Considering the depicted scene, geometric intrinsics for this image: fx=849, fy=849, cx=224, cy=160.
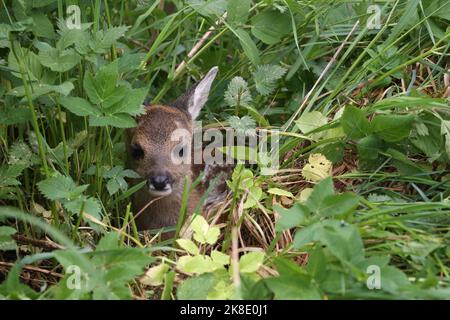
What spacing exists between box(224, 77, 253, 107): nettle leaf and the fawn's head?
0.30 m

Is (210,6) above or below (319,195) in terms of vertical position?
above

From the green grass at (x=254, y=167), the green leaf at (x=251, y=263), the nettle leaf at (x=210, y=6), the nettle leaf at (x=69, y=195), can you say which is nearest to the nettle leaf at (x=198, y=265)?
the green grass at (x=254, y=167)

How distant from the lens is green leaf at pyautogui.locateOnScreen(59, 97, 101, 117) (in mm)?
3730

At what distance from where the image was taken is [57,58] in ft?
12.6

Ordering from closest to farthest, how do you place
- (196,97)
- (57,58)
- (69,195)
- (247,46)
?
(69,195) < (57,58) < (247,46) < (196,97)

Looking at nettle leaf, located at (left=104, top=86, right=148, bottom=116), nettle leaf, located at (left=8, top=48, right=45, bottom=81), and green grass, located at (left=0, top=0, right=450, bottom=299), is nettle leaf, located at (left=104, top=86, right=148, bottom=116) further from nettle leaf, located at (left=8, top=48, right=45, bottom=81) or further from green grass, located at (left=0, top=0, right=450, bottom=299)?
nettle leaf, located at (left=8, top=48, right=45, bottom=81)

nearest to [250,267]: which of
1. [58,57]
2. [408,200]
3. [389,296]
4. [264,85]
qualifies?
[389,296]

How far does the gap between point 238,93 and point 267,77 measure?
24 cm

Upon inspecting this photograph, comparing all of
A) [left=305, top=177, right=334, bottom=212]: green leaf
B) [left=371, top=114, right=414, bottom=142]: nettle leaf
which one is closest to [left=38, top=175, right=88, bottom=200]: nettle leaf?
[left=305, top=177, right=334, bottom=212]: green leaf

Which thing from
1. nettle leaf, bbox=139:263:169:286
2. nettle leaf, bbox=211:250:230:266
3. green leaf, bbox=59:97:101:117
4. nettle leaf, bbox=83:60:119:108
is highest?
nettle leaf, bbox=83:60:119:108

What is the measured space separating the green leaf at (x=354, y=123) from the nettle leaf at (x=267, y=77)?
2.36 ft

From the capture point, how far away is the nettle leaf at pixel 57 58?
3.82 metres

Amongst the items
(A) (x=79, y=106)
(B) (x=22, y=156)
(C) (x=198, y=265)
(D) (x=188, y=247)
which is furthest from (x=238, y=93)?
(C) (x=198, y=265)

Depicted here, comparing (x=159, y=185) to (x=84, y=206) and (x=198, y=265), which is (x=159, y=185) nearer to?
(x=84, y=206)
